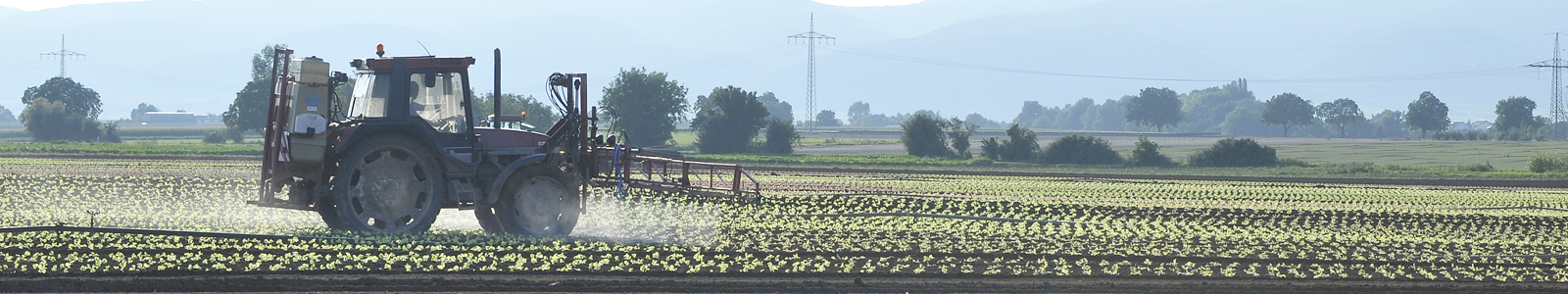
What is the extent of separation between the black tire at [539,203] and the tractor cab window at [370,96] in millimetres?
1778

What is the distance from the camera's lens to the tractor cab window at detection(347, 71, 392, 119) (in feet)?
53.6

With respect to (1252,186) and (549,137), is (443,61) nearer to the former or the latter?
(549,137)

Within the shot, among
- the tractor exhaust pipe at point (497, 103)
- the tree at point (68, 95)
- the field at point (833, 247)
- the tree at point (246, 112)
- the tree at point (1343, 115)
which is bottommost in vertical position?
the field at point (833, 247)

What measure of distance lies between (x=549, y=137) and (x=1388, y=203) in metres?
19.4

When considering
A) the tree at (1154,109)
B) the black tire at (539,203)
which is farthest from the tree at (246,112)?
the tree at (1154,109)

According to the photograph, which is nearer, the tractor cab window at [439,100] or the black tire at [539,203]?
the tractor cab window at [439,100]

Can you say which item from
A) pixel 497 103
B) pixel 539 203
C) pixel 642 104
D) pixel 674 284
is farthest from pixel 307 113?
pixel 642 104

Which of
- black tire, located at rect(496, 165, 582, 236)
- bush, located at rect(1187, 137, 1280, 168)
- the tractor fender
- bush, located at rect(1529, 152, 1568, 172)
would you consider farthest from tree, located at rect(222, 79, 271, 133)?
the tractor fender

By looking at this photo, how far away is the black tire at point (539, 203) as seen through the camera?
1659cm

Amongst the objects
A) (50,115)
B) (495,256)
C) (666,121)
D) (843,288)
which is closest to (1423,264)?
(843,288)

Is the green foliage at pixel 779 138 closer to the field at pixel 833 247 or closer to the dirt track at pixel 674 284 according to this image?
the field at pixel 833 247

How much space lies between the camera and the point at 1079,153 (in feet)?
195

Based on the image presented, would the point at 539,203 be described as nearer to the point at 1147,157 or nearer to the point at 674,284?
the point at 674,284

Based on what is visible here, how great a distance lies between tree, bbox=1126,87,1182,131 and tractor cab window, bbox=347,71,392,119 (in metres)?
162
